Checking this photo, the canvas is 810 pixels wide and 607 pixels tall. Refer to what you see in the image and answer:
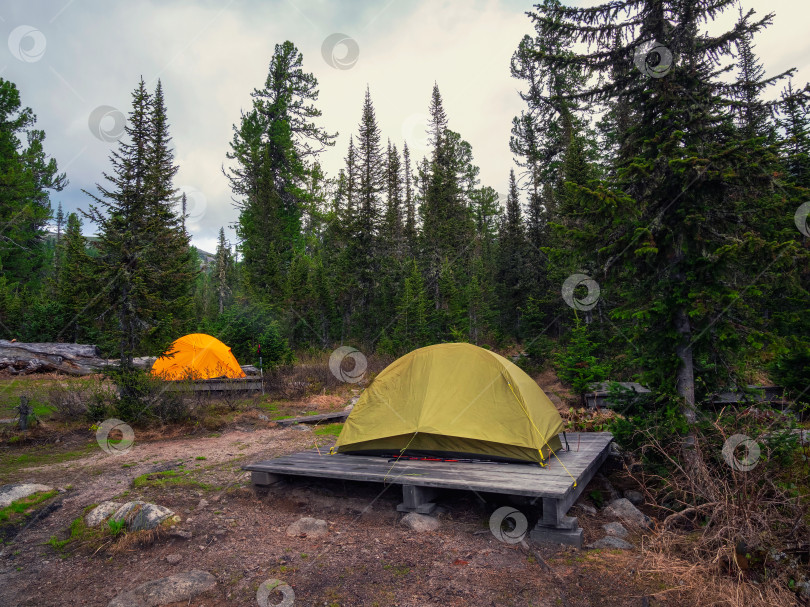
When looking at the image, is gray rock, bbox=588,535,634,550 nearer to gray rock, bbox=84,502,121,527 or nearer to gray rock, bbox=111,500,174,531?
gray rock, bbox=111,500,174,531

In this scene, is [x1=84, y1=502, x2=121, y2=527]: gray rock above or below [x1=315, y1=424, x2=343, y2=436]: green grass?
above

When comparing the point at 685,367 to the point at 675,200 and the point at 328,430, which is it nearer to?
the point at 675,200

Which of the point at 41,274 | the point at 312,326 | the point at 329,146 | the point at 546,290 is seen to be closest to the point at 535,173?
the point at 546,290

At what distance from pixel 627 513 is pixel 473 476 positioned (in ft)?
6.56

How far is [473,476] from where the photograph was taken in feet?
19.5

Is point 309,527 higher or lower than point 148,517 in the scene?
lower

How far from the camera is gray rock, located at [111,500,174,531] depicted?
5.36 meters

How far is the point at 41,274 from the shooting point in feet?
118

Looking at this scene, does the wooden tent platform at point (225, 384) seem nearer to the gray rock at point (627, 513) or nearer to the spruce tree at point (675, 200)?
the gray rock at point (627, 513)

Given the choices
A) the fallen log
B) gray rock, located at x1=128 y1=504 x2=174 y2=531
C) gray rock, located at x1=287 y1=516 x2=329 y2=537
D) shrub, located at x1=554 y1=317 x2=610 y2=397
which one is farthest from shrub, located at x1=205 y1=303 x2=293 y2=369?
gray rock, located at x1=287 y1=516 x2=329 y2=537

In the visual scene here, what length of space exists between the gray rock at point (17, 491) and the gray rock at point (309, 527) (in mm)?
3741

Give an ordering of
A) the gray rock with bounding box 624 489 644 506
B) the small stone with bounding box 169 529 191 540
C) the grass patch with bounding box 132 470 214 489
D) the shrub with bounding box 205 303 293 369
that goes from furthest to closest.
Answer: the shrub with bounding box 205 303 293 369
the grass patch with bounding box 132 470 214 489
the gray rock with bounding box 624 489 644 506
the small stone with bounding box 169 529 191 540

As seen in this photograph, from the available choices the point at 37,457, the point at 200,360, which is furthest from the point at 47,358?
the point at 37,457

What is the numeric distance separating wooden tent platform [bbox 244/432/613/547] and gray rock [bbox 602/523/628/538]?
441 millimetres
